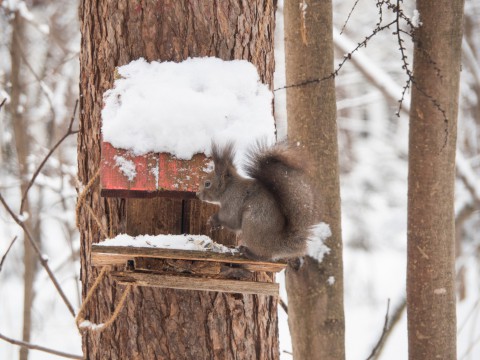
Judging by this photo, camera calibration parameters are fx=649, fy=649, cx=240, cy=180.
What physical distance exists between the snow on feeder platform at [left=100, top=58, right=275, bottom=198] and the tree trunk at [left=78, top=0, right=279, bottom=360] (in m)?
0.11

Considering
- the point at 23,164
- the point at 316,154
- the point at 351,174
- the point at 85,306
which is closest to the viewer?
the point at 85,306

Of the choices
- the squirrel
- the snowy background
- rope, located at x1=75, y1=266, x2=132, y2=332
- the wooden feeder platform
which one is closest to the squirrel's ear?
the squirrel

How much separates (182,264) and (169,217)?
0.72 ft

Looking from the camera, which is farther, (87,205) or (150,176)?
(87,205)

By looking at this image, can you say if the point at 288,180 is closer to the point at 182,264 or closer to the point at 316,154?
the point at 182,264

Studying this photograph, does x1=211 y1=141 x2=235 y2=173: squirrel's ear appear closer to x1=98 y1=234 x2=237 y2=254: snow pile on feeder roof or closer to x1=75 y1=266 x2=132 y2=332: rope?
x1=98 y1=234 x2=237 y2=254: snow pile on feeder roof

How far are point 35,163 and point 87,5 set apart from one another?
370cm

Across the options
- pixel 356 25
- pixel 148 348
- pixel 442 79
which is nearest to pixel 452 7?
pixel 442 79

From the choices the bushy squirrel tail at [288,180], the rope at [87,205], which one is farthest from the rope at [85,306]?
the bushy squirrel tail at [288,180]

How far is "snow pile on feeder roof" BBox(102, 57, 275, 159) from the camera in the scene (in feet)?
7.12

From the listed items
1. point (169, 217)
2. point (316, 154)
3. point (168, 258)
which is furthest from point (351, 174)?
point (168, 258)

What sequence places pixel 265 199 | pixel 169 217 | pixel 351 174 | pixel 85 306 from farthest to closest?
1. pixel 351 174
2. pixel 85 306
3. pixel 169 217
4. pixel 265 199

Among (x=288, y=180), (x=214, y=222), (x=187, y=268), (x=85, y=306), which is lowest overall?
(x=85, y=306)

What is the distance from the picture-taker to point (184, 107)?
2209 mm
